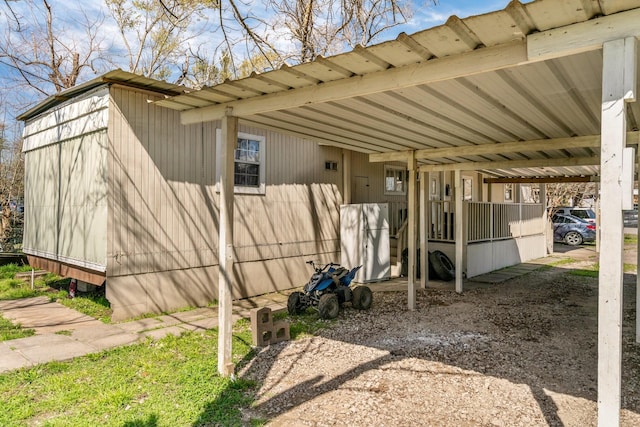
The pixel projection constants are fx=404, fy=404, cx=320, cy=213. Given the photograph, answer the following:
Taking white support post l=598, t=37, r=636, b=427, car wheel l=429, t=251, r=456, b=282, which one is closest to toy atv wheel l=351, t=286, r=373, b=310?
car wheel l=429, t=251, r=456, b=282

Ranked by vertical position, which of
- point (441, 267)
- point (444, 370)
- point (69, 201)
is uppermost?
point (69, 201)

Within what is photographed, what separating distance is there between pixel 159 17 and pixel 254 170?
8.12 meters

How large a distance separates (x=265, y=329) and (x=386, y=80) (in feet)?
9.90

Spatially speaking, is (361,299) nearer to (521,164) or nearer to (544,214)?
(521,164)

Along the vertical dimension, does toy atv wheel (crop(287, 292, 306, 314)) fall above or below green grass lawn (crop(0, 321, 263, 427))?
above

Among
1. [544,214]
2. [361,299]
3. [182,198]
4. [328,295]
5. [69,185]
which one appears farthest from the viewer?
[544,214]

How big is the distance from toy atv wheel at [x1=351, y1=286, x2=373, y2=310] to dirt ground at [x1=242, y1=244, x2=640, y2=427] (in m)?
0.15

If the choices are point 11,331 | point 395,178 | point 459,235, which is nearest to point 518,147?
point 459,235

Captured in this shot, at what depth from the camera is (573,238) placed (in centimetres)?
1741

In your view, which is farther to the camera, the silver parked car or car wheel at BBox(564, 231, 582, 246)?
car wheel at BBox(564, 231, 582, 246)

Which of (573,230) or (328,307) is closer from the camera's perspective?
(328,307)

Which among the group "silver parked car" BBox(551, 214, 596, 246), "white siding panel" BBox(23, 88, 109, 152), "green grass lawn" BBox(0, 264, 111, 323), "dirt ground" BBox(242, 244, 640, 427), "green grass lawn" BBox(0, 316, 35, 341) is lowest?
"dirt ground" BBox(242, 244, 640, 427)

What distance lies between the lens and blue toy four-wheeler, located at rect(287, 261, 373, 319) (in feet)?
18.6

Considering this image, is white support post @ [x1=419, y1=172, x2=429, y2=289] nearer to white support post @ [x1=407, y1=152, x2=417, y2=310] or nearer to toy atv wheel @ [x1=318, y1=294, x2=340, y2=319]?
white support post @ [x1=407, y1=152, x2=417, y2=310]
